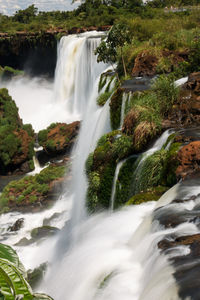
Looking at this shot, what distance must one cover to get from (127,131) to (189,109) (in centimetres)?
195

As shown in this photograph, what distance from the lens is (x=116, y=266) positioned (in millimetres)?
5062

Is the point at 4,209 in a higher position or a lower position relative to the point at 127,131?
lower

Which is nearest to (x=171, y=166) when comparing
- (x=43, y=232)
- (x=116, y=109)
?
(x=116, y=109)

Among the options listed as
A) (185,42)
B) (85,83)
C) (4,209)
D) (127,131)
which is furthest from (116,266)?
(85,83)

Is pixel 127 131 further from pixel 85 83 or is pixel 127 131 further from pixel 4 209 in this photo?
pixel 85 83

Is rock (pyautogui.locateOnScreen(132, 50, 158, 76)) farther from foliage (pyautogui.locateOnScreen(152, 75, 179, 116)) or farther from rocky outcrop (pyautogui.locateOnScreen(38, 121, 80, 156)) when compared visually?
rocky outcrop (pyautogui.locateOnScreen(38, 121, 80, 156))

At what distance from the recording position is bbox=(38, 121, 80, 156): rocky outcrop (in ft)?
76.8

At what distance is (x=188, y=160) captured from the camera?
7.47 metres

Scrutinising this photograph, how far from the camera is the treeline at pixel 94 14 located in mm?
39375

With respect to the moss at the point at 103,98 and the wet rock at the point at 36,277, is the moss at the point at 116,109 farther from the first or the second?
the wet rock at the point at 36,277

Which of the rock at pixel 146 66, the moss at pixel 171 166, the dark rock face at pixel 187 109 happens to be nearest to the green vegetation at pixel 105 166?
the dark rock face at pixel 187 109

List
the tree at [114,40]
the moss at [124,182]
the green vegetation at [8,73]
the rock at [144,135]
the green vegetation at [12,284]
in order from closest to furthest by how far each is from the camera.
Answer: the green vegetation at [12,284], the moss at [124,182], the rock at [144,135], the tree at [114,40], the green vegetation at [8,73]

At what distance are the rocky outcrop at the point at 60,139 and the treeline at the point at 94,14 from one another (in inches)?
661

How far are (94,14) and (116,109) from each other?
35.1 m
